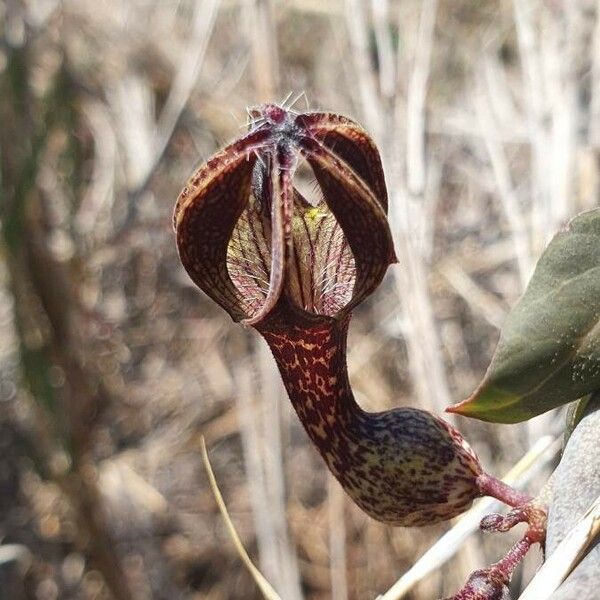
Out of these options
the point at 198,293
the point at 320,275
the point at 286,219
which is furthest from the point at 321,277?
the point at 198,293

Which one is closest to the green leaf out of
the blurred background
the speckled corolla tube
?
the speckled corolla tube

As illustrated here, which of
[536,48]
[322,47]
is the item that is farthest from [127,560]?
[322,47]

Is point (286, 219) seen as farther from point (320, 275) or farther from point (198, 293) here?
point (198, 293)

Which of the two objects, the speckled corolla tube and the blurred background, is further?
the blurred background

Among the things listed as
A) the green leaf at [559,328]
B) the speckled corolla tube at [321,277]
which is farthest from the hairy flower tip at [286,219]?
the green leaf at [559,328]

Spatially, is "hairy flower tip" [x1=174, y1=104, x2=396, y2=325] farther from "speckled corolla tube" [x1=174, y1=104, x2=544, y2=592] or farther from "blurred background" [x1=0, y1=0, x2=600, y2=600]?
"blurred background" [x1=0, y1=0, x2=600, y2=600]

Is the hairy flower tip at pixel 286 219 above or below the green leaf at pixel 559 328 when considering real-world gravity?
above

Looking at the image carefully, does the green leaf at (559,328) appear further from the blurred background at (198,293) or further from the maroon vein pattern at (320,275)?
the blurred background at (198,293)
